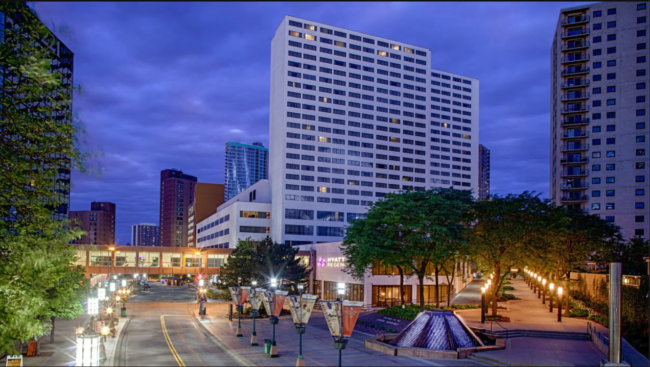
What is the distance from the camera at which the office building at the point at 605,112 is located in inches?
3910

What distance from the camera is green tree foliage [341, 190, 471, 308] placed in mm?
53188

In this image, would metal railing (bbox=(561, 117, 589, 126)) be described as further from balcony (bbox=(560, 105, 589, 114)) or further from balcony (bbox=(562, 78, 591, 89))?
balcony (bbox=(562, 78, 591, 89))

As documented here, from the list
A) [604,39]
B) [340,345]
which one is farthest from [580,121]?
[340,345]

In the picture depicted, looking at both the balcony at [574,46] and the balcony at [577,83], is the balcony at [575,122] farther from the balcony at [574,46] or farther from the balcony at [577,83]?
the balcony at [574,46]

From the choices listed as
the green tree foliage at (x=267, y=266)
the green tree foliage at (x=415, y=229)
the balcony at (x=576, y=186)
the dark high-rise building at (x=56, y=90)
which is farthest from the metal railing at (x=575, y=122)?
the dark high-rise building at (x=56, y=90)

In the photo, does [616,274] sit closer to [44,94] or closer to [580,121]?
[44,94]

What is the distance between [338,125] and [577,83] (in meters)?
57.1

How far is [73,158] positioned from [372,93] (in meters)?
128

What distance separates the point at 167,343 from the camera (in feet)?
140

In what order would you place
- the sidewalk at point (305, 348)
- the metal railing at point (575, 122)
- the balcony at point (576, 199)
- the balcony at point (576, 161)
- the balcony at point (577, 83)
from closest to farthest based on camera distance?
the sidewalk at point (305, 348) < the balcony at point (576, 199) < the balcony at point (576, 161) < the metal railing at point (575, 122) < the balcony at point (577, 83)

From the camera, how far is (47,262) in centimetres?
1883

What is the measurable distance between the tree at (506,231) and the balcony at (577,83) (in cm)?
5910

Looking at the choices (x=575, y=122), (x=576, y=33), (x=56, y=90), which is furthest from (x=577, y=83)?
(x=56, y=90)

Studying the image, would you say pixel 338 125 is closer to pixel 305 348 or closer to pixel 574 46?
pixel 574 46
